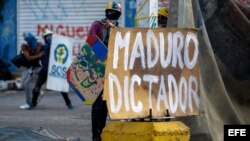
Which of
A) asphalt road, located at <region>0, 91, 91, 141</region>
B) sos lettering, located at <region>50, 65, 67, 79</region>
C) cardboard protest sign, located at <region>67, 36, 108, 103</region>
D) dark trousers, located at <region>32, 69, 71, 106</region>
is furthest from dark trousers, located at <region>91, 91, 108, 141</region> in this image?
sos lettering, located at <region>50, 65, 67, 79</region>

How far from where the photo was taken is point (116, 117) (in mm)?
5750

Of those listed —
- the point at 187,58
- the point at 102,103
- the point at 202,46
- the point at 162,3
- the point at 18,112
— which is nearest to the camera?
the point at 187,58

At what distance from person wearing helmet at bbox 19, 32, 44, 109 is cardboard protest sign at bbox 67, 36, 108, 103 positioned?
20.0ft

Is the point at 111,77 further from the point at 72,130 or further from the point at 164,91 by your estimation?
the point at 72,130

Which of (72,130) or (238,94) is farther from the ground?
(238,94)

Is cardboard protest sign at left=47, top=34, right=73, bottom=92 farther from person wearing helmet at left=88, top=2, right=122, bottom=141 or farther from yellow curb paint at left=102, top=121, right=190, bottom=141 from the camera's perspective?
yellow curb paint at left=102, top=121, right=190, bottom=141

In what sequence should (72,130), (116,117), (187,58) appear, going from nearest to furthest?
(116,117)
(187,58)
(72,130)

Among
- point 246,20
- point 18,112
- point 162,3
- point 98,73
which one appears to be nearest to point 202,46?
point 246,20

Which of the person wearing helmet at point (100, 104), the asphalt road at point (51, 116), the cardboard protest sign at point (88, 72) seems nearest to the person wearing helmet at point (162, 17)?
the person wearing helmet at point (100, 104)

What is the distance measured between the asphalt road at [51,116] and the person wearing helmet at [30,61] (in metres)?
0.37

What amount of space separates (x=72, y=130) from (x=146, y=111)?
14.6 ft

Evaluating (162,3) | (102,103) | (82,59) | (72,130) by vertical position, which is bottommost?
(72,130)

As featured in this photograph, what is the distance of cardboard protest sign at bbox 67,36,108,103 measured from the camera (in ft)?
23.1

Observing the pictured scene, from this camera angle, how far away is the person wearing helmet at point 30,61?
13258 mm
